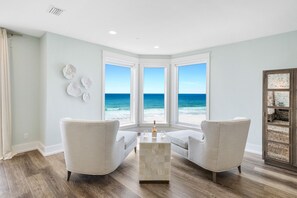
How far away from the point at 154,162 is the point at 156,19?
227 cm

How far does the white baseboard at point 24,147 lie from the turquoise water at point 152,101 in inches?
79.9

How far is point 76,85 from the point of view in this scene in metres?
3.55

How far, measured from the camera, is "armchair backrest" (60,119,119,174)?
2.08 m

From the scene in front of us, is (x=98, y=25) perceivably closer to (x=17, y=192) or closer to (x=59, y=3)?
(x=59, y=3)

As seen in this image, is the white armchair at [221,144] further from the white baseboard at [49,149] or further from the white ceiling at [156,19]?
the white baseboard at [49,149]

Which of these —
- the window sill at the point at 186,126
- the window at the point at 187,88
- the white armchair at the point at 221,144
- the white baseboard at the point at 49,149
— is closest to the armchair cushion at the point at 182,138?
the white armchair at the point at 221,144

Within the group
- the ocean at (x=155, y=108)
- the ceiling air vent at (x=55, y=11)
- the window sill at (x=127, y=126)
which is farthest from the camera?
the ocean at (x=155, y=108)

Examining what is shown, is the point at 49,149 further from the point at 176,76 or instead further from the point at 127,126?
the point at 176,76

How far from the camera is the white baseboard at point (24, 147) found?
3.31 m

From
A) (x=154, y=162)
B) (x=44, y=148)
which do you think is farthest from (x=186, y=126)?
(x=44, y=148)

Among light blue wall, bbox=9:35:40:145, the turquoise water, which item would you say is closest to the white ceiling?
light blue wall, bbox=9:35:40:145

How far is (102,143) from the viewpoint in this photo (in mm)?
2121

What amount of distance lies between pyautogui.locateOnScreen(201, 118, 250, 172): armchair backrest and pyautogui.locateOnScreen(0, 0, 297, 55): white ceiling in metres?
1.64

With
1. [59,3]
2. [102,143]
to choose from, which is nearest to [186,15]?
[59,3]
